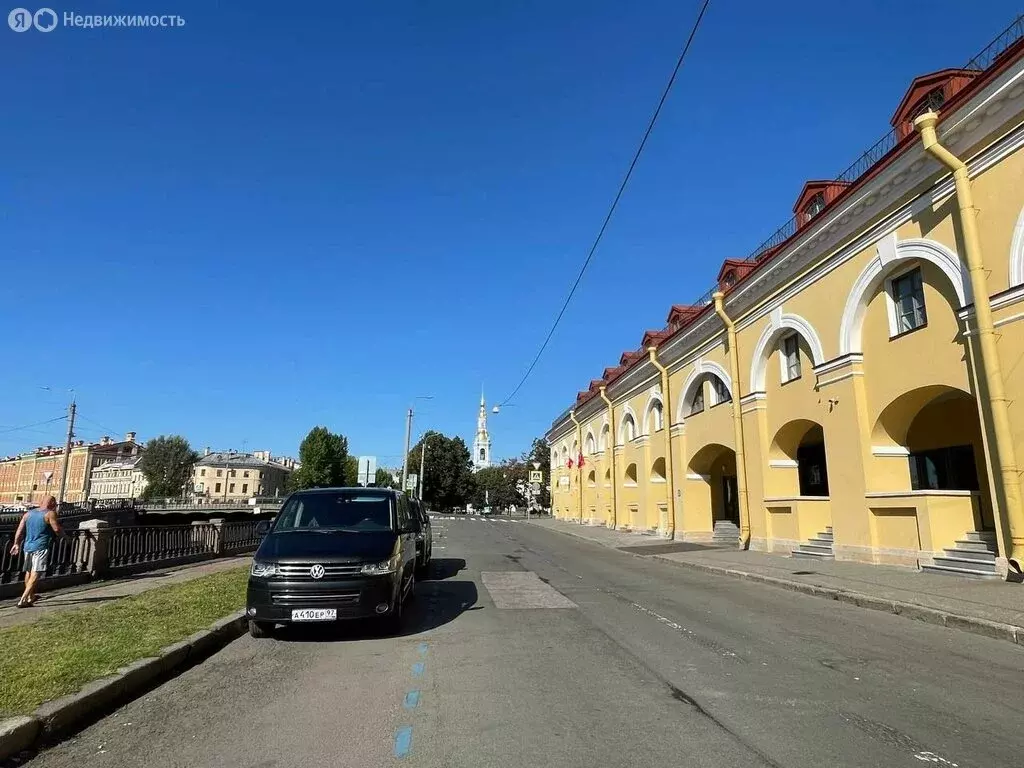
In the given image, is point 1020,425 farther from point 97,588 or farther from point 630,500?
point 630,500

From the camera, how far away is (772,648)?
7.16m

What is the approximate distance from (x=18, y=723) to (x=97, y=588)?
29.5 ft

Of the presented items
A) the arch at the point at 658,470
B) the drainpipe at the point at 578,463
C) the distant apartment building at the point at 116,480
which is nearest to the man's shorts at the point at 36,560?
the arch at the point at 658,470

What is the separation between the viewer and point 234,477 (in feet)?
446

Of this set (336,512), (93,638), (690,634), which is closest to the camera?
(93,638)

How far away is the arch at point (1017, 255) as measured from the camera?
35.2 ft

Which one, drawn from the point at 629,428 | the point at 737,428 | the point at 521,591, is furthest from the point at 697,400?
the point at 521,591

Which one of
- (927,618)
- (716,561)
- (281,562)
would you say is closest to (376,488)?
(281,562)

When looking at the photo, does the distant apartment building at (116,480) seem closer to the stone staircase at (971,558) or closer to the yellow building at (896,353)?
the yellow building at (896,353)

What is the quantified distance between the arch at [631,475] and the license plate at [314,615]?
2714 cm

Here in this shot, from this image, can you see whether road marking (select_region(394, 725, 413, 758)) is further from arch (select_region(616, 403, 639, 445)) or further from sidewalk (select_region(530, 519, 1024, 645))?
arch (select_region(616, 403, 639, 445))

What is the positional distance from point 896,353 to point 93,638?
15.0 metres

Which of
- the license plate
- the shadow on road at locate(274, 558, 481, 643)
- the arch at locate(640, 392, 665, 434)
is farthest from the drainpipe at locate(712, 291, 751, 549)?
the license plate

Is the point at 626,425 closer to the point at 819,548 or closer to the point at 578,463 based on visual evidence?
the point at 578,463
